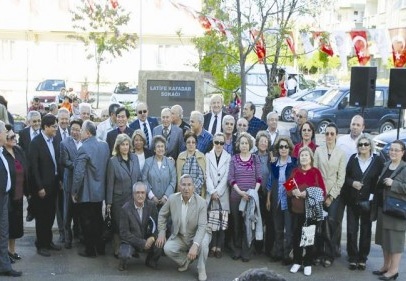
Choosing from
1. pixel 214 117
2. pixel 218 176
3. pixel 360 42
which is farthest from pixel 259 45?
pixel 218 176

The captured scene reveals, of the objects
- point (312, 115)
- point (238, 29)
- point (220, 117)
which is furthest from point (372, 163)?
point (312, 115)

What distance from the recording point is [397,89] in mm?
12750

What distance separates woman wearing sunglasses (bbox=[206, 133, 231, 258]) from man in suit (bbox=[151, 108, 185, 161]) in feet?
2.85

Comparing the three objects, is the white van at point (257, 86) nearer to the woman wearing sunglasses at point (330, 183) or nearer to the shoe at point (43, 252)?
the woman wearing sunglasses at point (330, 183)

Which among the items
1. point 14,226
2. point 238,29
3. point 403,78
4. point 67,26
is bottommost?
point 14,226

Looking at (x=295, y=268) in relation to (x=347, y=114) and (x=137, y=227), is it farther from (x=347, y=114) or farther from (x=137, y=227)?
(x=347, y=114)

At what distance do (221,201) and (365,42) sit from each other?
12352mm

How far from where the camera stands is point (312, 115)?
22.5m

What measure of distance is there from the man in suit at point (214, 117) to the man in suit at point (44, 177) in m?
2.89

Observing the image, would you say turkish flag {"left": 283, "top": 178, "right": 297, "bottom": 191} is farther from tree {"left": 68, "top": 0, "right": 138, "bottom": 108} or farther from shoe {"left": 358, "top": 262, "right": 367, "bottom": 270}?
tree {"left": 68, "top": 0, "right": 138, "bottom": 108}

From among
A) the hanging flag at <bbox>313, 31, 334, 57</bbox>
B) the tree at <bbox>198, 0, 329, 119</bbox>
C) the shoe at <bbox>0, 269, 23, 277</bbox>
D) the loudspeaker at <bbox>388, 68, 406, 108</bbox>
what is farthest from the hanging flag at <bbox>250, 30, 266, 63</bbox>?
the shoe at <bbox>0, 269, 23, 277</bbox>

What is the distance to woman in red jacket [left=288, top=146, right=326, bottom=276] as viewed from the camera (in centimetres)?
761

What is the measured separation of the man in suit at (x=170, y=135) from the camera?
907 centimetres

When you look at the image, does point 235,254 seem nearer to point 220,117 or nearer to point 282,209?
point 282,209
